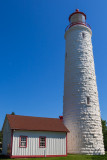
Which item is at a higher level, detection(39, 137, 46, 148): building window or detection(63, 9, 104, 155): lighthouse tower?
detection(63, 9, 104, 155): lighthouse tower

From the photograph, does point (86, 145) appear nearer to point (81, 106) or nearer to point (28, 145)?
point (81, 106)

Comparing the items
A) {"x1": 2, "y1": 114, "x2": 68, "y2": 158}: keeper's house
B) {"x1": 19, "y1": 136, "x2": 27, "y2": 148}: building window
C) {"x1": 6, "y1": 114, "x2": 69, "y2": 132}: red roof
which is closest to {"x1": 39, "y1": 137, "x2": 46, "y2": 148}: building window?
{"x1": 2, "y1": 114, "x2": 68, "y2": 158}: keeper's house

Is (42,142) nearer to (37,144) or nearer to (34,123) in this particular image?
(37,144)

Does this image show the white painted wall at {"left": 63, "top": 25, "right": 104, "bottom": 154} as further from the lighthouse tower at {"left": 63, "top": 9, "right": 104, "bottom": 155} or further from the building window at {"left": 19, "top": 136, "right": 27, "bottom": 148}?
the building window at {"left": 19, "top": 136, "right": 27, "bottom": 148}

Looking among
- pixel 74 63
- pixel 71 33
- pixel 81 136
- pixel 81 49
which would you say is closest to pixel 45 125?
pixel 81 136

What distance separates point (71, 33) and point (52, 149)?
45.3 feet

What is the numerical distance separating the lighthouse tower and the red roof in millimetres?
1630

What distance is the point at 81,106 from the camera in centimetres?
1931

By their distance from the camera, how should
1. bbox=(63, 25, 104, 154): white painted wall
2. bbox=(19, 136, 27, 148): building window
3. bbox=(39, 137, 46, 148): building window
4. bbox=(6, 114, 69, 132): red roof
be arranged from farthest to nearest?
1. bbox=(63, 25, 104, 154): white painted wall
2. bbox=(39, 137, 46, 148): building window
3. bbox=(6, 114, 69, 132): red roof
4. bbox=(19, 136, 27, 148): building window

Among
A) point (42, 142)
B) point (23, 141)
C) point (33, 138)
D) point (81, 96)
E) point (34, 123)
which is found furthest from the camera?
point (81, 96)

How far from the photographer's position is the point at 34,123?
17.8 metres

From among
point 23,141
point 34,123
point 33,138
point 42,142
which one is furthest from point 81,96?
point 23,141

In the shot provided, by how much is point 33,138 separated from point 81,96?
22.2 feet

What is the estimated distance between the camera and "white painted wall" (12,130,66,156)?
15.6m
